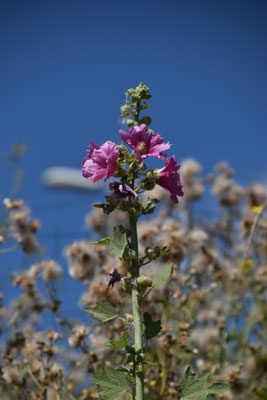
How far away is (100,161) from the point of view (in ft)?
3.07

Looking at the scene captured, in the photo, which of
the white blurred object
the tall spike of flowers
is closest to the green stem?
the tall spike of flowers

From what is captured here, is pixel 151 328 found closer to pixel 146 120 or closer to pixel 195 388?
pixel 195 388

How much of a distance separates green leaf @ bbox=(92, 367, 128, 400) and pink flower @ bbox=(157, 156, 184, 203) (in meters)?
0.37

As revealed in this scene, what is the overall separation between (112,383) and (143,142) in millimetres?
468

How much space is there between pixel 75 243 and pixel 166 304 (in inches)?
24.2

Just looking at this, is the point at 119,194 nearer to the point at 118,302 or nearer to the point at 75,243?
the point at 118,302

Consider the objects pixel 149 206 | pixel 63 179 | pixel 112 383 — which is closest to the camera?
pixel 112 383

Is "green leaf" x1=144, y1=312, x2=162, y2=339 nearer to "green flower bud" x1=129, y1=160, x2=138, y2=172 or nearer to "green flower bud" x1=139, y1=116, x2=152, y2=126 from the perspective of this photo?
"green flower bud" x1=129, y1=160, x2=138, y2=172

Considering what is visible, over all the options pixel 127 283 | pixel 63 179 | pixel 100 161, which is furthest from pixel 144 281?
pixel 63 179

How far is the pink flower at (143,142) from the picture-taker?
944 mm

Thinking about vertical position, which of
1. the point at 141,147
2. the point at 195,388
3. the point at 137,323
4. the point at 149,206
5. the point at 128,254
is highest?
the point at 141,147

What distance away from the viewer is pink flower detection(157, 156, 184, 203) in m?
0.95

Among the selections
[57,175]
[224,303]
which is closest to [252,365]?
[224,303]

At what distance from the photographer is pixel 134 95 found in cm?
100
